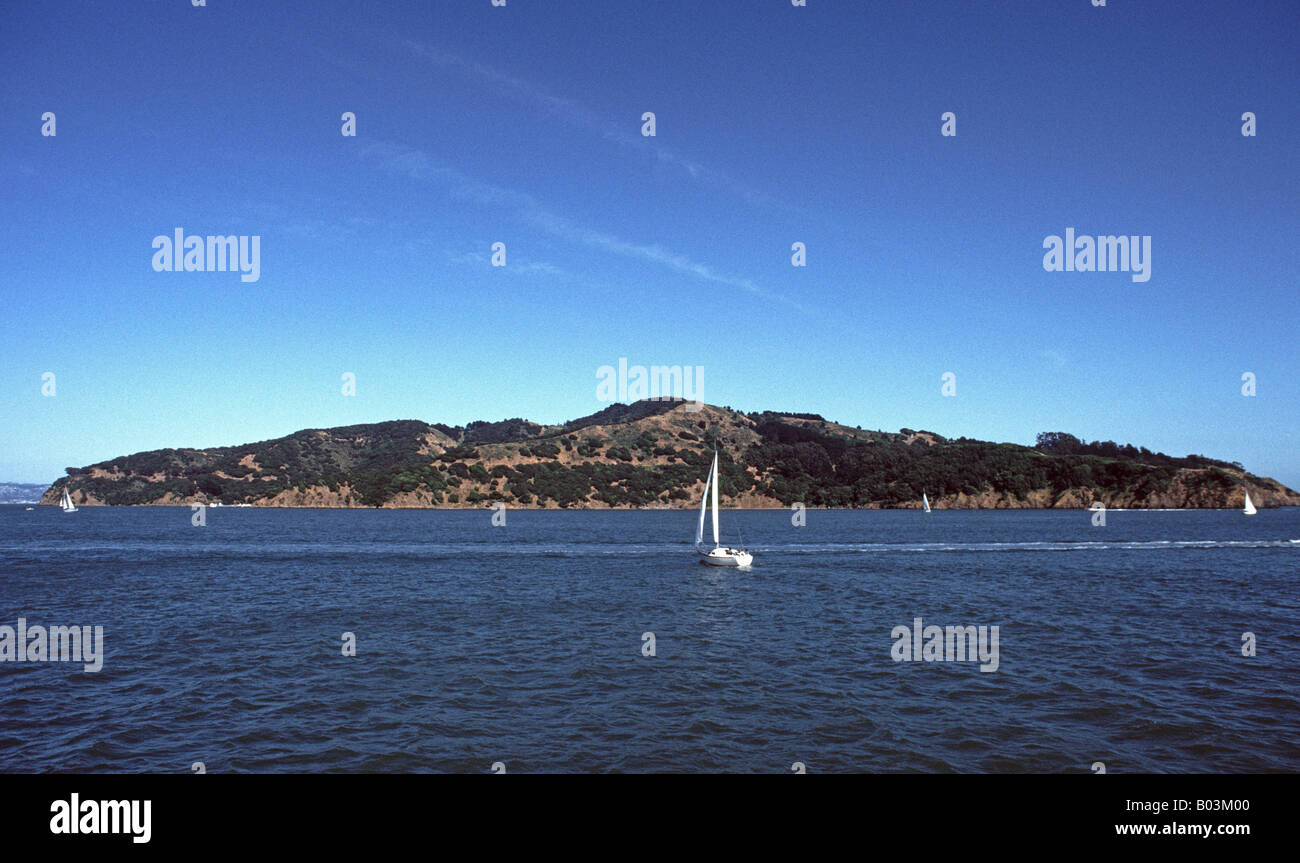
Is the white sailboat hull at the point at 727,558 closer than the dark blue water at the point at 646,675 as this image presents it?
No

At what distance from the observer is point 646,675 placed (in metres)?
27.1

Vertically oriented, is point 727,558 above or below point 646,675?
below

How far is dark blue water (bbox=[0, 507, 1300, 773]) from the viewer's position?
18.8m

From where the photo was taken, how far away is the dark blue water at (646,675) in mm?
18750

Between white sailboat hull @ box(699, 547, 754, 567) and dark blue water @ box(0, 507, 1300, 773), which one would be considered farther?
white sailboat hull @ box(699, 547, 754, 567)

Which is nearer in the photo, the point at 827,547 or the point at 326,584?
the point at 326,584

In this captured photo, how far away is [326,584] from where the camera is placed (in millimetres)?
55406

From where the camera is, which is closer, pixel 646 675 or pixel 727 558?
pixel 646 675
